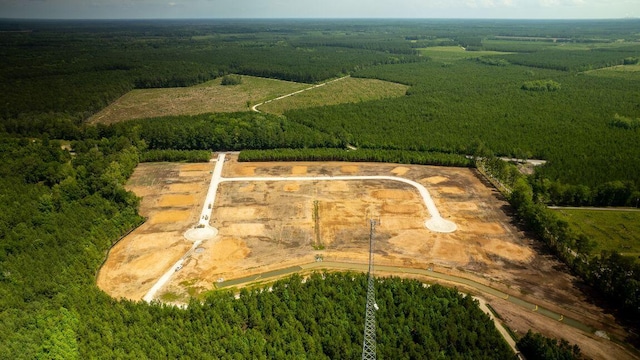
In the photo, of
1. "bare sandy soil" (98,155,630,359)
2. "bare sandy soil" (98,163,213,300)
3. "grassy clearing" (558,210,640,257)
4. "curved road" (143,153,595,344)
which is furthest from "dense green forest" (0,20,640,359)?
"curved road" (143,153,595,344)

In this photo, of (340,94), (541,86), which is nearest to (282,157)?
(340,94)

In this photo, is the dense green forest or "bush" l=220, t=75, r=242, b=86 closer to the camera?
the dense green forest

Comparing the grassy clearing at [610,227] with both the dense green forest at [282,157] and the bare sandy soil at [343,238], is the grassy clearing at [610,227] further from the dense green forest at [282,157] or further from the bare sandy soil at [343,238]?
the bare sandy soil at [343,238]

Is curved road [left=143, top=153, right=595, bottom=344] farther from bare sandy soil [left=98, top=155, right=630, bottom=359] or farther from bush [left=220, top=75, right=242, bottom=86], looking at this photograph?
bush [left=220, top=75, right=242, bottom=86]

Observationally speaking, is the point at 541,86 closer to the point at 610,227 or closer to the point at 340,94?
the point at 340,94

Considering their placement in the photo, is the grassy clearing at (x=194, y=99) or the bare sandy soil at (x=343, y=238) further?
the grassy clearing at (x=194, y=99)

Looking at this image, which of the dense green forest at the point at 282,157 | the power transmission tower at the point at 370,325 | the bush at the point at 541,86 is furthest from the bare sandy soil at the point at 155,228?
the bush at the point at 541,86
